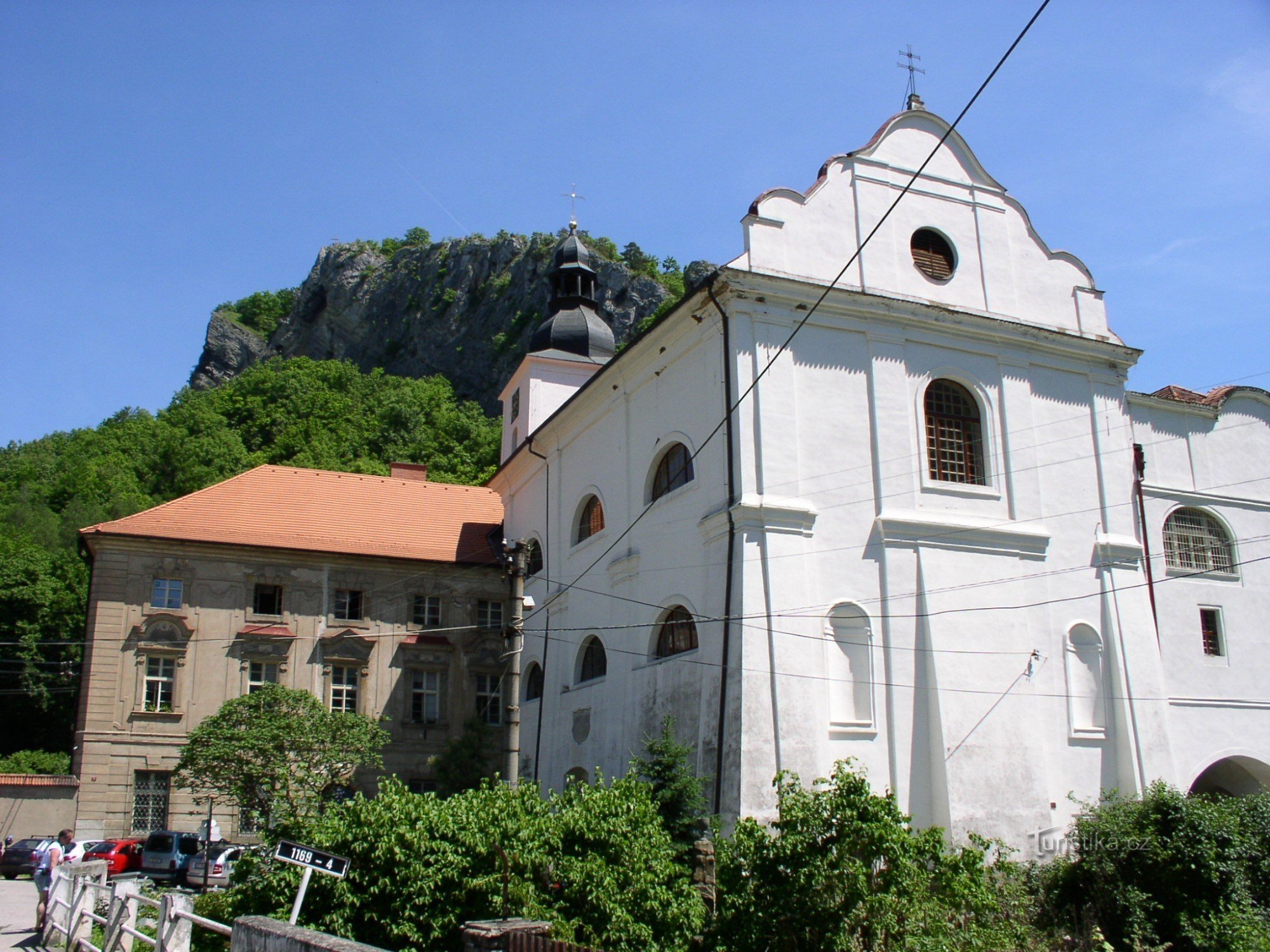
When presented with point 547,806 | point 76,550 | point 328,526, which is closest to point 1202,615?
point 547,806

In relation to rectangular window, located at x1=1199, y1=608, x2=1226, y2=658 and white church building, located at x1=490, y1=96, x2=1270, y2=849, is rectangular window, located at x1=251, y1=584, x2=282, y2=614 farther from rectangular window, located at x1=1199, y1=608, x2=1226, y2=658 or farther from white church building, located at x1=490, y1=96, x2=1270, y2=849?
rectangular window, located at x1=1199, y1=608, x2=1226, y2=658

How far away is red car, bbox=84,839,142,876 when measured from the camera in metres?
23.8

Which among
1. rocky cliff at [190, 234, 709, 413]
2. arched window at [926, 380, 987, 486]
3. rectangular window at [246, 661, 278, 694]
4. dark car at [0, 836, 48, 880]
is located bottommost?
dark car at [0, 836, 48, 880]

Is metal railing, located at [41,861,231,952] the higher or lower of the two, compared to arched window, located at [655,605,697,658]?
lower

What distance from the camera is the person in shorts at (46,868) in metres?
15.0

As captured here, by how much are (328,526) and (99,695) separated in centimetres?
694

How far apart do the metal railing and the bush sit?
1168cm

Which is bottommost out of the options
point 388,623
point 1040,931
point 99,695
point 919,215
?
point 1040,931

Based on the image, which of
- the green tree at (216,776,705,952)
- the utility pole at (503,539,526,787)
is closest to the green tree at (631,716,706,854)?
the utility pole at (503,539,526,787)

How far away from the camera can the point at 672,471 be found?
2164cm

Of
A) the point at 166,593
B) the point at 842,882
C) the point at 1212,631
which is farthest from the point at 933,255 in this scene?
the point at 166,593

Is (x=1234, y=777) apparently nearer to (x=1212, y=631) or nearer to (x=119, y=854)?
(x=1212, y=631)

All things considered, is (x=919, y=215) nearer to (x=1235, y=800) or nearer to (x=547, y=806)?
(x=1235, y=800)

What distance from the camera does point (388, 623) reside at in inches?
1171
